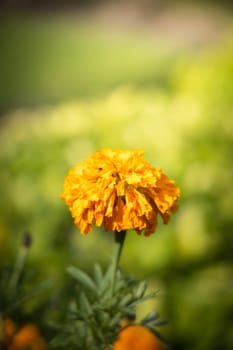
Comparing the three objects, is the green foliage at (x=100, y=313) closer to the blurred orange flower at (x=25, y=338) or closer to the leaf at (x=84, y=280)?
the leaf at (x=84, y=280)

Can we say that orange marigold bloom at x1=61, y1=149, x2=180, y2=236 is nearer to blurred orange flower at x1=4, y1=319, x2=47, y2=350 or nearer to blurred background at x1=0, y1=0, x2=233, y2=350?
blurred orange flower at x1=4, y1=319, x2=47, y2=350

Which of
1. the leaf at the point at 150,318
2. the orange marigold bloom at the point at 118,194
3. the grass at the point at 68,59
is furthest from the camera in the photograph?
the grass at the point at 68,59

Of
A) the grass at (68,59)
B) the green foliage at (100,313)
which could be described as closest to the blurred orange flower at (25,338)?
the green foliage at (100,313)

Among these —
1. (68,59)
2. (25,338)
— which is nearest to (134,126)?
(68,59)

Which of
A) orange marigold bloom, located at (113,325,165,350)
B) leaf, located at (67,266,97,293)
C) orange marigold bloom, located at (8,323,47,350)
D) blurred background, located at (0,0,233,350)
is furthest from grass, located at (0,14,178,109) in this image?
leaf, located at (67,266,97,293)

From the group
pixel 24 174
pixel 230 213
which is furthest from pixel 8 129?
pixel 230 213

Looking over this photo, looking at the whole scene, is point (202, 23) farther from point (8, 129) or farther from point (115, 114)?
point (8, 129)

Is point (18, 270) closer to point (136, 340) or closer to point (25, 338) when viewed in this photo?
point (25, 338)
